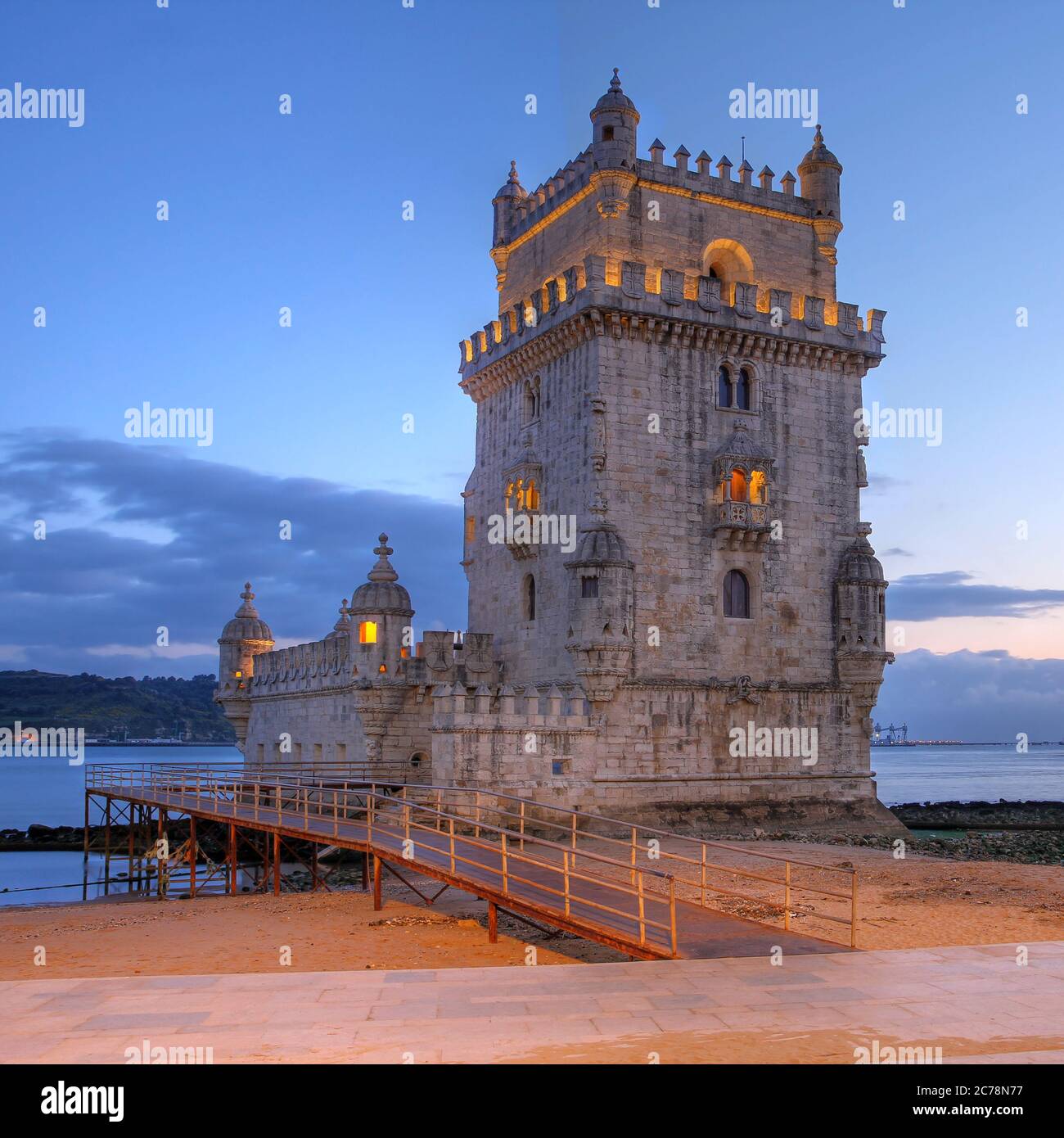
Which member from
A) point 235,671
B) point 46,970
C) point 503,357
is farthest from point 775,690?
point 235,671

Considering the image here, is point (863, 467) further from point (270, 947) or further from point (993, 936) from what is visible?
point (270, 947)

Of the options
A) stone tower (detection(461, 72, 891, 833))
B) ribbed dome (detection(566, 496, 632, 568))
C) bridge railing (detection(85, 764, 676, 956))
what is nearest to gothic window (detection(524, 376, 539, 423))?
stone tower (detection(461, 72, 891, 833))

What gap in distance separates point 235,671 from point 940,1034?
132 feet

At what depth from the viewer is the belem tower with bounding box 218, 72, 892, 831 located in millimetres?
28406

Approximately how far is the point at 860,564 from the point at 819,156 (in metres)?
12.2

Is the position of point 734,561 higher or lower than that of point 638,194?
lower

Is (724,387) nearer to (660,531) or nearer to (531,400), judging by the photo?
(660,531)

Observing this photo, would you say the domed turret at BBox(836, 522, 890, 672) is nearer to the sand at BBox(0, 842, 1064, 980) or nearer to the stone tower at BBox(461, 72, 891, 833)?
the stone tower at BBox(461, 72, 891, 833)

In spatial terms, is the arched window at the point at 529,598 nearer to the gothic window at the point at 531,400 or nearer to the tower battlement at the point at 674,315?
the gothic window at the point at 531,400

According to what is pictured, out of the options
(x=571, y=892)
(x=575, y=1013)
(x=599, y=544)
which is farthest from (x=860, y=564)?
(x=575, y=1013)

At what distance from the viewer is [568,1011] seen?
1047cm

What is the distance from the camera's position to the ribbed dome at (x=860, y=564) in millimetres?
32000

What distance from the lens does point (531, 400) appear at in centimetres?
3278

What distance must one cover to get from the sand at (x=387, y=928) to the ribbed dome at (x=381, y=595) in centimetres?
1169
